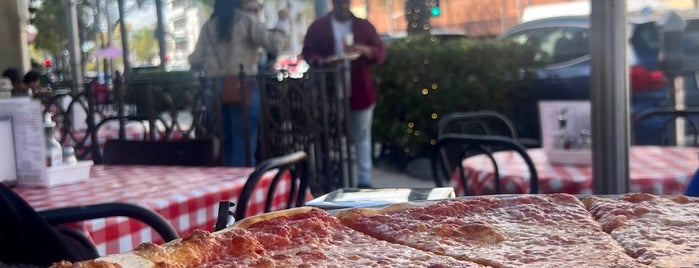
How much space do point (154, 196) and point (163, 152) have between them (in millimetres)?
1179

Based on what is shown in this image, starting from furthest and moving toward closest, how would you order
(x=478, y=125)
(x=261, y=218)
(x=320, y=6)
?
(x=320, y=6) → (x=478, y=125) → (x=261, y=218)

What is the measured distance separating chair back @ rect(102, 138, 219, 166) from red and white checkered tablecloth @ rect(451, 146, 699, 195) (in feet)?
4.01

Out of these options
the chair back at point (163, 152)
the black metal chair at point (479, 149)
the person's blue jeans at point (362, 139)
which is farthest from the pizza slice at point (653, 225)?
the person's blue jeans at point (362, 139)

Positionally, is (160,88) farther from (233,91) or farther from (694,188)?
(694,188)

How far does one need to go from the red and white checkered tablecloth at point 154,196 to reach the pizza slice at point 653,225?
5.00 feet

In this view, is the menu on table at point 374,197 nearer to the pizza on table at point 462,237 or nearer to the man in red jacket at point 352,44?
the pizza on table at point 462,237

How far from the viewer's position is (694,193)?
2627 mm

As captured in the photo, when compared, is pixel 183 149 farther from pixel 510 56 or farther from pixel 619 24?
pixel 510 56

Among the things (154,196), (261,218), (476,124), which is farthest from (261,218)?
(476,124)

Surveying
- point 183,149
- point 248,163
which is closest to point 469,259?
point 183,149

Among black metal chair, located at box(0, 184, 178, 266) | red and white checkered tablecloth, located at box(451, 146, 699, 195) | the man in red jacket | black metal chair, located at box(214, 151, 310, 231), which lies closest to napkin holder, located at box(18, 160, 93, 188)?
black metal chair, located at box(214, 151, 310, 231)

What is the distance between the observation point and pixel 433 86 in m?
8.50

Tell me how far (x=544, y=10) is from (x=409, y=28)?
159 inches

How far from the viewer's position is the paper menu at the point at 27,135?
2947mm
